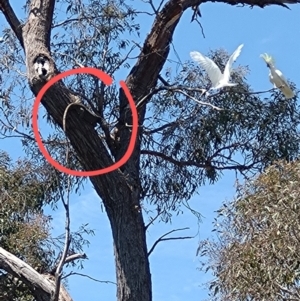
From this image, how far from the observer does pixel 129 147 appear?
6359 mm

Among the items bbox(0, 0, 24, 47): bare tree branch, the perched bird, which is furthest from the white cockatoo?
bbox(0, 0, 24, 47): bare tree branch

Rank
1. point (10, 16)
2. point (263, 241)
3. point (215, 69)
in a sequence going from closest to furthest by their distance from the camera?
point (263, 241)
point (215, 69)
point (10, 16)

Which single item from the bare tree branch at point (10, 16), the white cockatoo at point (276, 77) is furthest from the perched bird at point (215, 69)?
the bare tree branch at point (10, 16)

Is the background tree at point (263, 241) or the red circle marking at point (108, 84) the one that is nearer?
the background tree at point (263, 241)

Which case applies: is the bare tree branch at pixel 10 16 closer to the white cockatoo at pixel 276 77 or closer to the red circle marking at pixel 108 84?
the red circle marking at pixel 108 84

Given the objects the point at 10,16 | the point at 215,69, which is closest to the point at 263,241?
the point at 215,69

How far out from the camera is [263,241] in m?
4.96

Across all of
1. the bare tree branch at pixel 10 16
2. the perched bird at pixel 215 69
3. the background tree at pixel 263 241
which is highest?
the bare tree branch at pixel 10 16

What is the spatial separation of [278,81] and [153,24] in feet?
3.61

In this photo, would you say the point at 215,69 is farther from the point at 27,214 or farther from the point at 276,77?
the point at 27,214

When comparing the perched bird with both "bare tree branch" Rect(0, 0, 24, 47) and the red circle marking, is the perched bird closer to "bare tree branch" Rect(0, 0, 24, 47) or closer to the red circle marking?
the red circle marking

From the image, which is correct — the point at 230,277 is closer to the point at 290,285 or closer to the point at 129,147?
the point at 290,285

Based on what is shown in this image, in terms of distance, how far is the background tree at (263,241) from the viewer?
482cm

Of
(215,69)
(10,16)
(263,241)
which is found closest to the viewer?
(263,241)
